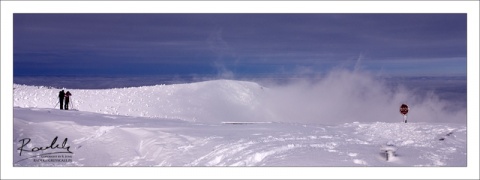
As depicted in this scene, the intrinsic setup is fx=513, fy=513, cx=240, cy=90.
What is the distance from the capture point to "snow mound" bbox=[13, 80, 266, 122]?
69.7ft

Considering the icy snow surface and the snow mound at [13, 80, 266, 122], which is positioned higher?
the snow mound at [13, 80, 266, 122]

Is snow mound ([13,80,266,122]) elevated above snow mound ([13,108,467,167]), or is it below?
above

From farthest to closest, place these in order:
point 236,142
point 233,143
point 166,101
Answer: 1. point 166,101
2. point 236,142
3. point 233,143

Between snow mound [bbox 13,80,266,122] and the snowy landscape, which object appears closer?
the snowy landscape

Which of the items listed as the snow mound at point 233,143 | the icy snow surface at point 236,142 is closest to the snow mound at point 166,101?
the icy snow surface at point 236,142

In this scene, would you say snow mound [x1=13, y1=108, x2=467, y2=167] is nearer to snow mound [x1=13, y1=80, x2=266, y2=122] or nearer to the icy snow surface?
the icy snow surface

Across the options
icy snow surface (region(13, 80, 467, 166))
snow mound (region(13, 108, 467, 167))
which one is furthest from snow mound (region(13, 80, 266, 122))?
snow mound (region(13, 108, 467, 167))

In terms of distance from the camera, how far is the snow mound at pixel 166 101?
21250 mm

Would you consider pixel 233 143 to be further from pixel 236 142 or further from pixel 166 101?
pixel 166 101

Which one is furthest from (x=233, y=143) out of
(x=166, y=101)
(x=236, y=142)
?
(x=166, y=101)

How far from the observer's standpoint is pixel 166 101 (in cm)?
2306

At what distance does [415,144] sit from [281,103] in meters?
13.1

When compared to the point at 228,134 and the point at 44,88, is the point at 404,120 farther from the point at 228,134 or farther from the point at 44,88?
the point at 44,88

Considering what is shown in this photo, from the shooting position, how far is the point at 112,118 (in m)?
15.7
